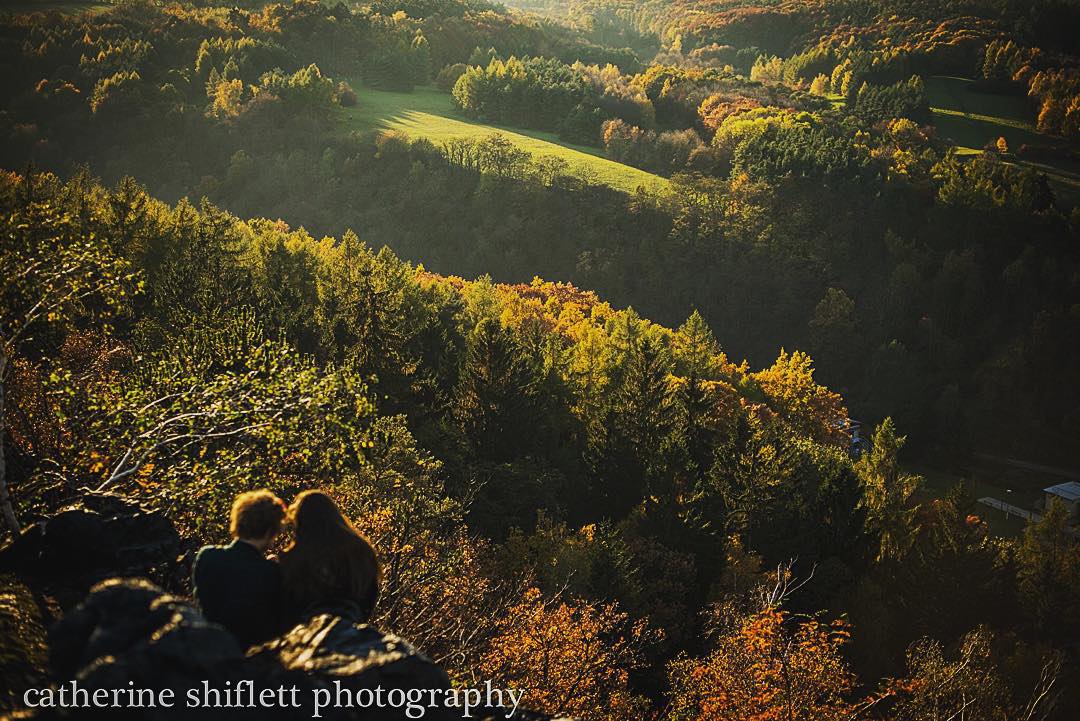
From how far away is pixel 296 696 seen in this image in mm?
6840

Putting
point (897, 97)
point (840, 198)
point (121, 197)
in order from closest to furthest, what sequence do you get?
point (121, 197)
point (840, 198)
point (897, 97)

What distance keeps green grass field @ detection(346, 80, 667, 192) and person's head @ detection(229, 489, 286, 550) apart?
444 ft

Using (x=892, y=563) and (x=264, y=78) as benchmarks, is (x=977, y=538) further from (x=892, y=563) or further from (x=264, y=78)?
(x=264, y=78)

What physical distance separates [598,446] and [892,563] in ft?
69.8

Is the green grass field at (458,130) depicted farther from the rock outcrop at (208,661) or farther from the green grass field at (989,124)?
the rock outcrop at (208,661)

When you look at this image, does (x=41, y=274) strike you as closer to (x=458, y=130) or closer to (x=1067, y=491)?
(x=1067, y=491)

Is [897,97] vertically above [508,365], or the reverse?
[897,97]

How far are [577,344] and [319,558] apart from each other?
216 ft

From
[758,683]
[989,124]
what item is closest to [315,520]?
[758,683]

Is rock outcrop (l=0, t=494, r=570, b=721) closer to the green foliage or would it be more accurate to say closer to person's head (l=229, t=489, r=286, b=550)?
person's head (l=229, t=489, r=286, b=550)

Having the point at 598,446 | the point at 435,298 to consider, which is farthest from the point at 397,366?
the point at 435,298

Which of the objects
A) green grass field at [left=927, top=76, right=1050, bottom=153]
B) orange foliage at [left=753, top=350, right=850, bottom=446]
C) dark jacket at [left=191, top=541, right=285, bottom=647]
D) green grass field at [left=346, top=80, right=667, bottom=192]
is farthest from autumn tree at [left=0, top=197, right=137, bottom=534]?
green grass field at [left=927, top=76, right=1050, bottom=153]

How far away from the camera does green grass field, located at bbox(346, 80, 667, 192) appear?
140875 millimetres

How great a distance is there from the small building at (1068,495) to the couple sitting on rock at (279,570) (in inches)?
4181
